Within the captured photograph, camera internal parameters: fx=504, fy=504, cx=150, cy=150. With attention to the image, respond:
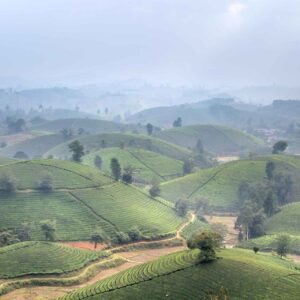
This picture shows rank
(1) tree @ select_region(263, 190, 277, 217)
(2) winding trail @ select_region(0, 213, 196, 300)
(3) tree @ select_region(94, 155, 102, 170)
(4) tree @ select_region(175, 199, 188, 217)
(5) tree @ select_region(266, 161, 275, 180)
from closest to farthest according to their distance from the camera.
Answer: (2) winding trail @ select_region(0, 213, 196, 300), (4) tree @ select_region(175, 199, 188, 217), (1) tree @ select_region(263, 190, 277, 217), (5) tree @ select_region(266, 161, 275, 180), (3) tree @ select_region(94, 155, 102, 170)

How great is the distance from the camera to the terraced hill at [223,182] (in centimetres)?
14951

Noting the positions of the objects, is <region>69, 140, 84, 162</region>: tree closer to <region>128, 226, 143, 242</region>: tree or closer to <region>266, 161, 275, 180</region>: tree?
<region>128, 226, 143, 242</region>: tree

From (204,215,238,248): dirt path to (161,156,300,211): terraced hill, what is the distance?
5.09 metres

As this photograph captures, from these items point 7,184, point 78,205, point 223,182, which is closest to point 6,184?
point 7,184

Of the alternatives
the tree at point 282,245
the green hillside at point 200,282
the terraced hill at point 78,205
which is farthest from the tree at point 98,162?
the green hillside at point 200,282

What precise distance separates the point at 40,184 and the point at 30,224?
1680cm

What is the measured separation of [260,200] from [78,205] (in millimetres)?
50081

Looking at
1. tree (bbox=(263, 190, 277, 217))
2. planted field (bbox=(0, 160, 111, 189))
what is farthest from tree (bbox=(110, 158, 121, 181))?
tree (bbox=(263, 190, 277, 217))

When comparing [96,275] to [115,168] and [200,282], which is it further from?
[115,168]

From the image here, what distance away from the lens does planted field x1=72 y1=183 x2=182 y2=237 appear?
112 metres

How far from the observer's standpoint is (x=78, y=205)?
116 meters

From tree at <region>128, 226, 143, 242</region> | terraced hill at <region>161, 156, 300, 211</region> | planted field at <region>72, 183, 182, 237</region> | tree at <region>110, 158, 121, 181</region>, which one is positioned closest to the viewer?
tree at <region>128, 226, 143, 242</region>

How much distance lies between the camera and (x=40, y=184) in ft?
390

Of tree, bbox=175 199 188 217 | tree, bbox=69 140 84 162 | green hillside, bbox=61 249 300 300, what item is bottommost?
tree, bbox=175 199 188 217
